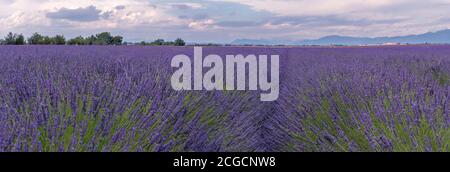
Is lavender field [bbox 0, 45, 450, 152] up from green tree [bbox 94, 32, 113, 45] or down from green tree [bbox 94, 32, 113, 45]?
down

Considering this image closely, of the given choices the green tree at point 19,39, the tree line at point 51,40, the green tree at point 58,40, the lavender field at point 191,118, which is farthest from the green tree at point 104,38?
the lavender field at point 191,118

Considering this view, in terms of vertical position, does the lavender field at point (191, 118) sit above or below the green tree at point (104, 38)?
below

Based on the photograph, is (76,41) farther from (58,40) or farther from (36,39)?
(36,39)

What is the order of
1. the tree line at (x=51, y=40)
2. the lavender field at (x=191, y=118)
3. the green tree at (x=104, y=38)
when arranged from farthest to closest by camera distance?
the green tree at (x=104, y=38), the tree line at (x=51, y=40), the lavender field at (x=191, y=118)

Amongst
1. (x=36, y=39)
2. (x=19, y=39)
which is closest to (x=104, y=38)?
(x=36, y=39)

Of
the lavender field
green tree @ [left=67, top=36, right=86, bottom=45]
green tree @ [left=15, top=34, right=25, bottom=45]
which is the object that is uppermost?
green tree @ [left=15, top=34, right=25, bottom=45]

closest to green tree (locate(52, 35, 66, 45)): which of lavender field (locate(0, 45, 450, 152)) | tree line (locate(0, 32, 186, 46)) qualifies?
tree line (locate(0, 32, 186, 46))

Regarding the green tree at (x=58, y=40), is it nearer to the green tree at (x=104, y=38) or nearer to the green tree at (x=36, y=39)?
the green tree at (x=36, y=39)

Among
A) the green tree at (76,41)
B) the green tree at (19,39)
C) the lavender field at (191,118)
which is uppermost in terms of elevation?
the green tree at (19,39)

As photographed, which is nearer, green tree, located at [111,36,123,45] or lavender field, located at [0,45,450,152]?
lavender field, located at [0,45,450,152]

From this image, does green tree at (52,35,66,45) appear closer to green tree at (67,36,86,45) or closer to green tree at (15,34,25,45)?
green tree at (67,36,86,45)
